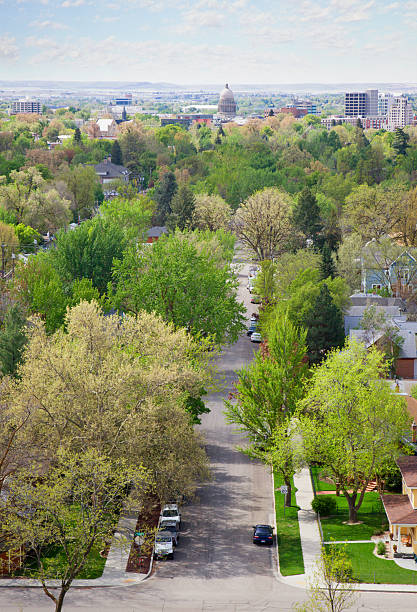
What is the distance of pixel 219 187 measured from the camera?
14275cm

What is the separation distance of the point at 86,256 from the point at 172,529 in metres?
36.5

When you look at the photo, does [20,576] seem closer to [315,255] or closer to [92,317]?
[92,317]

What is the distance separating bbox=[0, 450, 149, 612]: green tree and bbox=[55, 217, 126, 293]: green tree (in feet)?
123

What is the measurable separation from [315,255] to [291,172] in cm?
6352

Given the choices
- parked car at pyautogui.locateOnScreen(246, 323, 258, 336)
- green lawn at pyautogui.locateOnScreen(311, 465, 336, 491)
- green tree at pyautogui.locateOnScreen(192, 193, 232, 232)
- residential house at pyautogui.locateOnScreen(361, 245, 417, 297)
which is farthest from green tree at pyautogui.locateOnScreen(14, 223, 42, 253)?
green lawn at pyautogui.locateOnScreen(311, 465, 336, 491)

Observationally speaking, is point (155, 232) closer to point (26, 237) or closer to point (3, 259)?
point (26, 237)

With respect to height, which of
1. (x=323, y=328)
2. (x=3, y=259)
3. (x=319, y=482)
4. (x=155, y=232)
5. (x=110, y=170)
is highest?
(x=110, y=170)

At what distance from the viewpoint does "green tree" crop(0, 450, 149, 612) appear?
3691 cm

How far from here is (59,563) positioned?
4225 cm

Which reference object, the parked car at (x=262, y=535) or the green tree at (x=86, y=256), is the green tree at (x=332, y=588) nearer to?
the parked car at (x=262, y=535)

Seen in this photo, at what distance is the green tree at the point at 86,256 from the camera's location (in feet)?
253

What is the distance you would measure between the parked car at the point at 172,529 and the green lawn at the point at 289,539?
5.10 metres

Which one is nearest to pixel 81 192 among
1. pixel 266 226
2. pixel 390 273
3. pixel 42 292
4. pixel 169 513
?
pixel 266 226

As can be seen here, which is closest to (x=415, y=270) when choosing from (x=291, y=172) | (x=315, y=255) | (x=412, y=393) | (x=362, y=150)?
(x=315, y=255)
